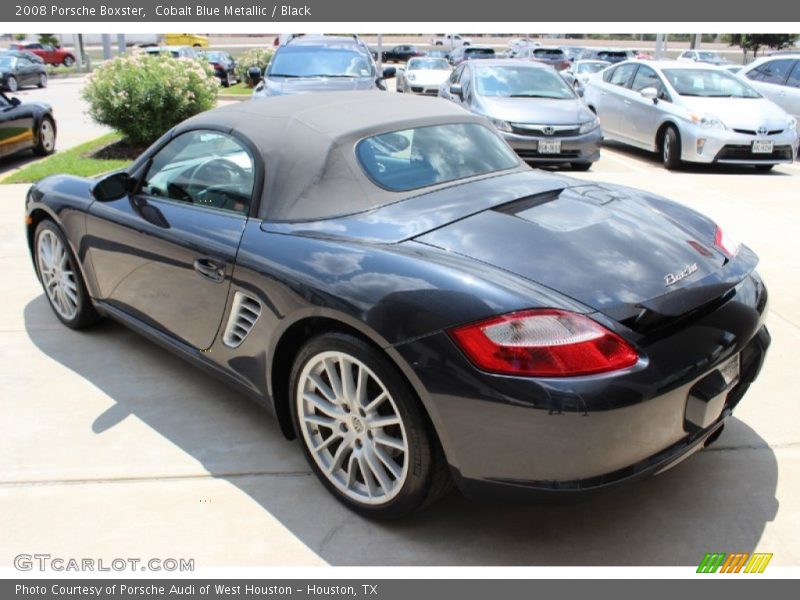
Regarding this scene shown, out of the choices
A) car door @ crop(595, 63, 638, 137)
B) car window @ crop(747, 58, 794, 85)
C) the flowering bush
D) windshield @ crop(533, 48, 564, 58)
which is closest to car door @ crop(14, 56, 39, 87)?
the flowering bush

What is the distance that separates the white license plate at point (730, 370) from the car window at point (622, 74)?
1032cm

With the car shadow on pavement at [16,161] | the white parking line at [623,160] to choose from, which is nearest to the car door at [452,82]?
the white parking line at [623,160]

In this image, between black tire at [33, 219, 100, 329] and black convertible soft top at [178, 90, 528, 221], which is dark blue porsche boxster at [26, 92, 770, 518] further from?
black tire at [33, 219, 100, 329]

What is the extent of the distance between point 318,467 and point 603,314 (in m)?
1.28

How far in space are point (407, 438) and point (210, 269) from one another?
48.8 inches

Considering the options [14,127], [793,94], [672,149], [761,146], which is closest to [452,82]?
[672,149]

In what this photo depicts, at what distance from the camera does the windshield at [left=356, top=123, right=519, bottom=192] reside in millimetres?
3090

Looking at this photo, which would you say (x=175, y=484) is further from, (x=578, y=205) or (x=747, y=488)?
(x=747, y=488)

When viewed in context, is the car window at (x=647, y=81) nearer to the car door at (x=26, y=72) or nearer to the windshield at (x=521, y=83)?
the windshield at (x=521, y=83)

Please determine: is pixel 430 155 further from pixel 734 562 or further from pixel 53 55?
pixel 53 55

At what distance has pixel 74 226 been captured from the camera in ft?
13.4

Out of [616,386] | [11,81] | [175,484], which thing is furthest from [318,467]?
[11,81]

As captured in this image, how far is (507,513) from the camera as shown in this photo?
2730 millimetres

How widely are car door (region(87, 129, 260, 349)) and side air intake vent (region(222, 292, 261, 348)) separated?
0.08m
